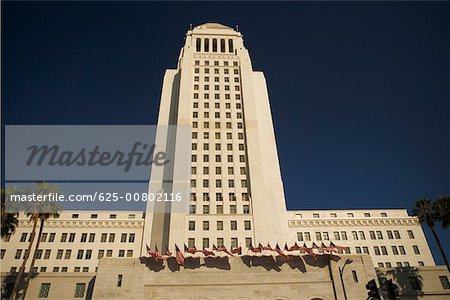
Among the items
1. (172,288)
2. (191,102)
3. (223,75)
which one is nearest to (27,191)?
(172,288)

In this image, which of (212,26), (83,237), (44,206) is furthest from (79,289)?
(212,26)

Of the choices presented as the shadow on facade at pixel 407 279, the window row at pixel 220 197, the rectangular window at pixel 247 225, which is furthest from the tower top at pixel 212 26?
the shadow on facade at pixel 407 279

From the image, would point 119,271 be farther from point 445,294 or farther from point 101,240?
point 445,294

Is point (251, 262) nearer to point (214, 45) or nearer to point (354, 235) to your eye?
point (354, 235)

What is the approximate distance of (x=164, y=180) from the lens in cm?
6250

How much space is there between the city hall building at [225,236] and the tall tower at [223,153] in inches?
8.0

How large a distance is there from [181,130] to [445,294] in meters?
46.1

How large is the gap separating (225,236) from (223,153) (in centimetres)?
1626

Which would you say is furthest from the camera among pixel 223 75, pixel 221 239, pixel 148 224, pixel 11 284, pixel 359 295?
pixel 223 75

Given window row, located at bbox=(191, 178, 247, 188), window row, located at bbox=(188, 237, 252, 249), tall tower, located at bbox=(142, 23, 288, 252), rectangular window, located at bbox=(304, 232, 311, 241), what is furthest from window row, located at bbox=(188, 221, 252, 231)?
rectangular window, located at bbox=(304, 232, 311, 241)

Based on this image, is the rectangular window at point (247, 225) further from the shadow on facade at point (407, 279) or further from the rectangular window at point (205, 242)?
the shadow on facade at point (407, 279)

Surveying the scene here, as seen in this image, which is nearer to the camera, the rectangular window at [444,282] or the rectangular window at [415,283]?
the rectangular window at [415,283]

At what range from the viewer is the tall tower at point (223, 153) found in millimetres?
51094

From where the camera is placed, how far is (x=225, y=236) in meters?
50.1
